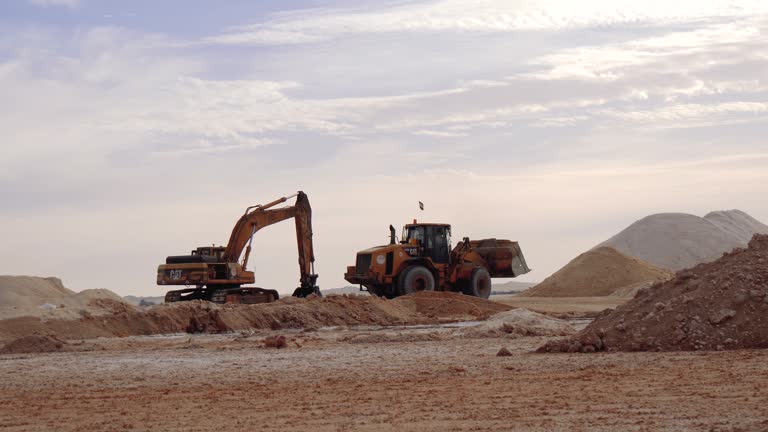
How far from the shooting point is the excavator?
105 ft

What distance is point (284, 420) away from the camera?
1061 centimetres

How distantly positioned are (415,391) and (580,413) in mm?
2858

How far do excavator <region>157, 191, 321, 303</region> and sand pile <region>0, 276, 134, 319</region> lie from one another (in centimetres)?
241

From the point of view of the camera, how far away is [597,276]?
168 ft

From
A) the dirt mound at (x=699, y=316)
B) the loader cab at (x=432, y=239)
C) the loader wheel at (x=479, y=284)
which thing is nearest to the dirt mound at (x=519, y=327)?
the dirt mound at (x=699, y=316)

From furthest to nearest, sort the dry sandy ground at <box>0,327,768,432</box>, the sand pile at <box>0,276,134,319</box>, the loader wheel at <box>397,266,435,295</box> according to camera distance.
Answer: the loader wheel at <box>397,266,435,295</box>, the sand pile at <box>0,276,134,319</box>, the dry sandy ground at <box>0,327,768,432</box>

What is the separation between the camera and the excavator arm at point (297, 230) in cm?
3397

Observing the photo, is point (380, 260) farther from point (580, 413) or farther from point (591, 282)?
point (580, 413)

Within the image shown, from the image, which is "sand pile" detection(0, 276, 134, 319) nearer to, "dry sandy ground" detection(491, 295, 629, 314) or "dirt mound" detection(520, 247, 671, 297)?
"dry sandy ground" detection(491, 295, 629, 314)

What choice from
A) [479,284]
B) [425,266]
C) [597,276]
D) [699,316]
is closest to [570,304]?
[479,284]

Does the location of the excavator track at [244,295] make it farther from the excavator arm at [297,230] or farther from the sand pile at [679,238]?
the sand pile at [679,238]

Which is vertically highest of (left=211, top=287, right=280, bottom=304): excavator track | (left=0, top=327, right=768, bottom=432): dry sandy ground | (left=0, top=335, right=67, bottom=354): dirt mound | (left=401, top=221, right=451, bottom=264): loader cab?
(left=401, top=221, right=451, bottom=264): loader cab

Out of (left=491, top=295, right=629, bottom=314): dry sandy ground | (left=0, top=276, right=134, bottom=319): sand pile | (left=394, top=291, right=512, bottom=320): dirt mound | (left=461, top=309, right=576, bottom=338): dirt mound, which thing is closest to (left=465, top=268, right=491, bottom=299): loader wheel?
(left=491, top=295, right=629, bottom=314): dry sandy ground

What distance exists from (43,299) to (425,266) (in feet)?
45.9
